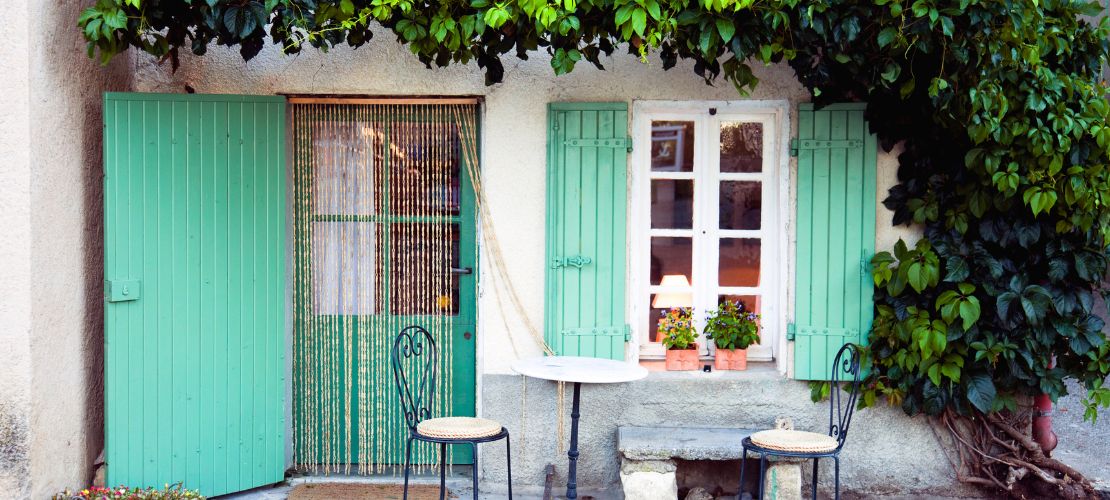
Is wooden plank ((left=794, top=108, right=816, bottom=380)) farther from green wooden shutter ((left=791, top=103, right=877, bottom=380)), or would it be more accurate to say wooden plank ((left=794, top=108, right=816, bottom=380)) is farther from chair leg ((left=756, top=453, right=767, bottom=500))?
chair leg ((left=756, top=453, right=767, bottom=500))

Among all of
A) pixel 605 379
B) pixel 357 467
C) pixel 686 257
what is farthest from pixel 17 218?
pixel 686 257

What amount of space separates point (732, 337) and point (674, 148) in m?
1.05

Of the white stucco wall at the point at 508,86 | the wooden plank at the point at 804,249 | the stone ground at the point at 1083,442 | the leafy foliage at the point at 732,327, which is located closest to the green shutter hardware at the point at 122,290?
the white stucco wall at the point at 508,86

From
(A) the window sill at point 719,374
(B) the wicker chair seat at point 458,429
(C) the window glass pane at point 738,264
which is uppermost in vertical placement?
(C) the window glass pane at point 738,264

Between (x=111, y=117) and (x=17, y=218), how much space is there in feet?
2.09

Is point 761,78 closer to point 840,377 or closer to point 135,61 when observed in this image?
point 840,377

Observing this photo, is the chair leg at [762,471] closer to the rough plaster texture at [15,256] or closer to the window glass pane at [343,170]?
the window glass pane at [343,170]

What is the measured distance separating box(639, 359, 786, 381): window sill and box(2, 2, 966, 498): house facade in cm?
2

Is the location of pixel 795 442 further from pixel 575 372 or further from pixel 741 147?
pixel 741 147

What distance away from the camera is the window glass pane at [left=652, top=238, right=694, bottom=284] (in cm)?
486

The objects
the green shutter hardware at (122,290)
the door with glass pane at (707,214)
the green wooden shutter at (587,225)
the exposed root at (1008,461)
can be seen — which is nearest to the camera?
the green shutter hardware at (122,290)

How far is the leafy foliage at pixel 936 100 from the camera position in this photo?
3.73 m

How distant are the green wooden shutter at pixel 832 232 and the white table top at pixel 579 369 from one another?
1064 mm

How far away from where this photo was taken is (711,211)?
482 cm
